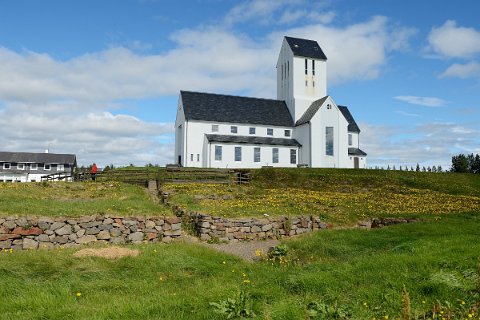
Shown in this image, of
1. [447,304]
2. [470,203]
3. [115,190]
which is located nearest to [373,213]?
[470,203]

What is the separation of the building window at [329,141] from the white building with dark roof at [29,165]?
4973cm

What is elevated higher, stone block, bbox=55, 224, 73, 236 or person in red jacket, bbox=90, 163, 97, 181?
person in red jacket, bbox=90, 163, 97, 181

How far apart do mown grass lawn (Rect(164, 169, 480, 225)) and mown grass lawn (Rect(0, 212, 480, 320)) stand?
26.5 ft

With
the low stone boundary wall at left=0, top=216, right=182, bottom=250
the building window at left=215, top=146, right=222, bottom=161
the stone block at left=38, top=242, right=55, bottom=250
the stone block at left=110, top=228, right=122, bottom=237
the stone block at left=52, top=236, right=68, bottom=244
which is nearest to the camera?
the low stone boundary wall at left=0, top=216, right=182, bottom=250

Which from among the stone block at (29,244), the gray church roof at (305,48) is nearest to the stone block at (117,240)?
the stone block at (29,244)

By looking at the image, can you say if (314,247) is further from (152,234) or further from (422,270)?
(152,234)

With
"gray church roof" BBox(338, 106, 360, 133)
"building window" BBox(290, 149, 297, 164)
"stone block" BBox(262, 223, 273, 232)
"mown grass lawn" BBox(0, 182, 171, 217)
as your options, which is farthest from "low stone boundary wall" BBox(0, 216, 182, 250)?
"gray church roof" BBox(338, 106, 360, 133)

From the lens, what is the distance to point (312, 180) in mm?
39062

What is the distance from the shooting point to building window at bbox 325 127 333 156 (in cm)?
5619

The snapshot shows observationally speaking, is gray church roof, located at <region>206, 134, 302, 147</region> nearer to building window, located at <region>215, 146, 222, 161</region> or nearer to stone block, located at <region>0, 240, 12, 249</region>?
building window, located at <region>215, 146, 222, 161</region>

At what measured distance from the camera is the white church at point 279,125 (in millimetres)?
54000

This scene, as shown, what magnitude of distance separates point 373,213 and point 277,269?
13.8 metres

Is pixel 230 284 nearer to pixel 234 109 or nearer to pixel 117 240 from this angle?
pixel 117 240

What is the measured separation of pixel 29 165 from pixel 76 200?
6230 centimetres
